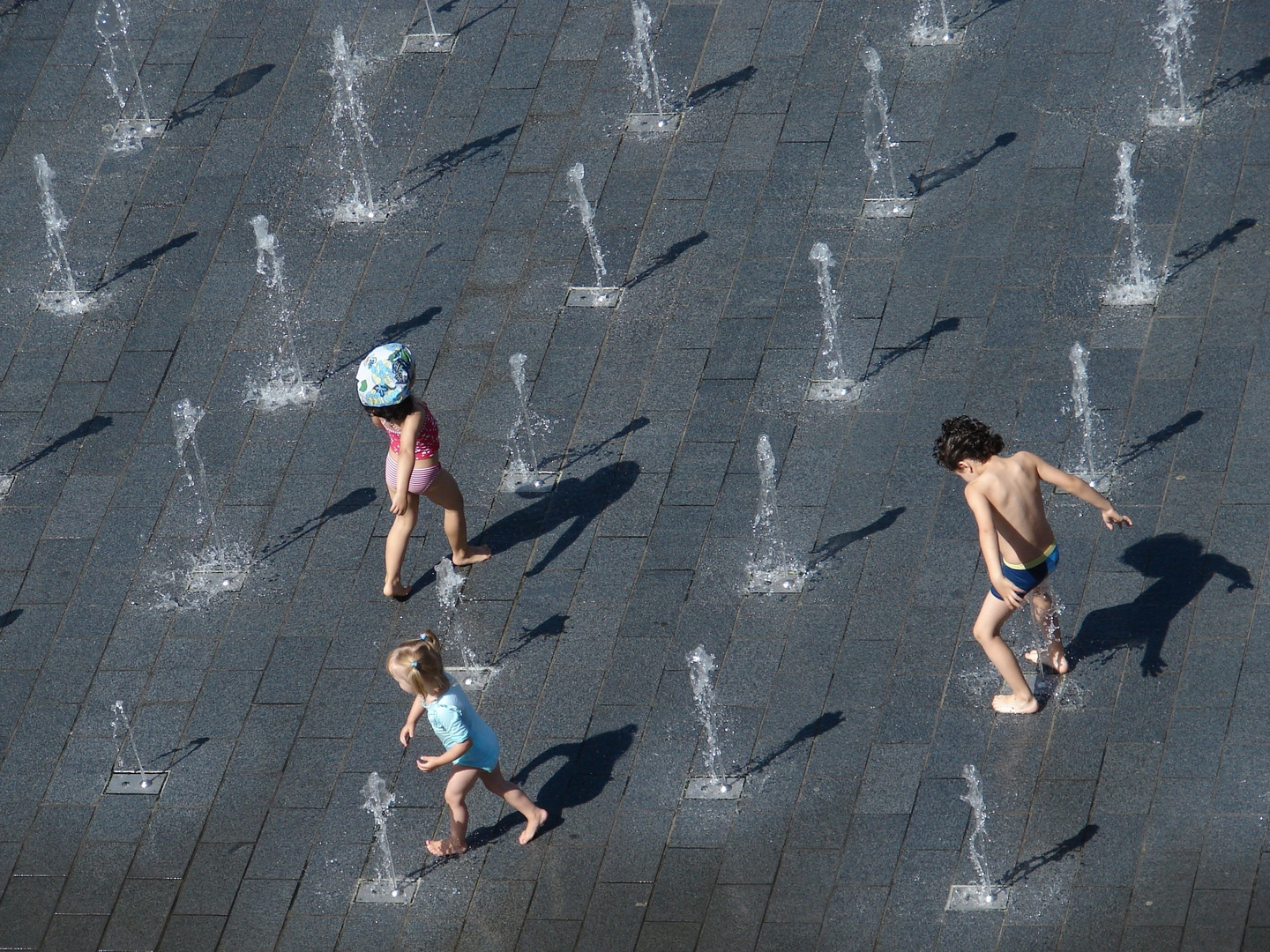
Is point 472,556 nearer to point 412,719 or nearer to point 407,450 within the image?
point 407,450

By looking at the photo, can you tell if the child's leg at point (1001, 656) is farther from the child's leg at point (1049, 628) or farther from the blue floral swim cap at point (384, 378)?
the blue floral swim cap at point (384, 378)

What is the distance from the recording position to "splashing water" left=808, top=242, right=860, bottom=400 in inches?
447

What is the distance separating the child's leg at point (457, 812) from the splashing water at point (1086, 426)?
147 inches

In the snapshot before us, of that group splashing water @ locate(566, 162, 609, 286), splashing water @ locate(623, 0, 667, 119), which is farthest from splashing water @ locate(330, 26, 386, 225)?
splashing water @ locate(623, 0, 667, 119)

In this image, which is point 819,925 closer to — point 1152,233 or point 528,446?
point 528,446

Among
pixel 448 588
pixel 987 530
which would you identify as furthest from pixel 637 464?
pixel 987 530

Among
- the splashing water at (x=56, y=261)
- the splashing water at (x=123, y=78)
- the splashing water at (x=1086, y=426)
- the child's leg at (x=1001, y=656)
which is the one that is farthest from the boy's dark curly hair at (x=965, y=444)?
the splashing water at (x=123, y=78)

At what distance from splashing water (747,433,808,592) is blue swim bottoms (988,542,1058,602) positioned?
1.49 m

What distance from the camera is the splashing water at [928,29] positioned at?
13.4 metres

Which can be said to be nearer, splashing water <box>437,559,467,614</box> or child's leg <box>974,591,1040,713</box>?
child's leg <box>974,591,1040,713</box>

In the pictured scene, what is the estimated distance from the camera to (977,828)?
917 centimetres

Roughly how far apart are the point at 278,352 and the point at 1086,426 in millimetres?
4947

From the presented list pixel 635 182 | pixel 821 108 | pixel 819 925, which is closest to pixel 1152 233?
pixel 821 108

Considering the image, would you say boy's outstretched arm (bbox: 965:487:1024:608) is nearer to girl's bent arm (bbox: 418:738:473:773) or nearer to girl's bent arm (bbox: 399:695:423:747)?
girl's bent arm (bbox: 418:738:473:773)
